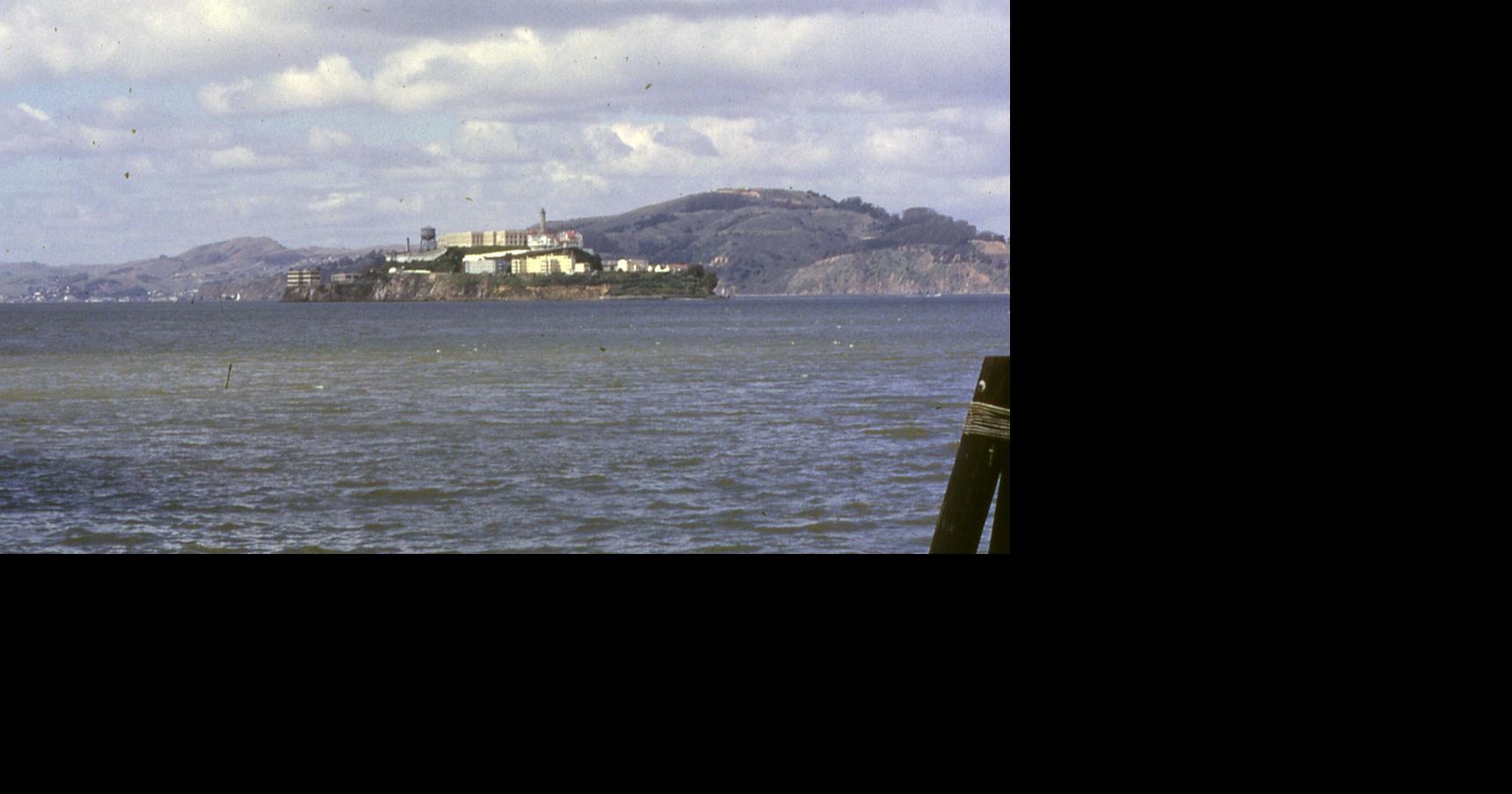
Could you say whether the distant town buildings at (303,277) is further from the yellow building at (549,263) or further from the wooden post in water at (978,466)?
the wooden post in water at (978,466)

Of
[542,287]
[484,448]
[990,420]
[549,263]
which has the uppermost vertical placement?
[549,263]

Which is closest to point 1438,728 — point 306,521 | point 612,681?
point 612,681

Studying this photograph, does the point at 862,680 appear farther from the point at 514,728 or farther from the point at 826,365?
the point at 826,365

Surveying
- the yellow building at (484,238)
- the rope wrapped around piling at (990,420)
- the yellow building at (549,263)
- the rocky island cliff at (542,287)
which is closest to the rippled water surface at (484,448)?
the rope wrapped around piling at (990,420)

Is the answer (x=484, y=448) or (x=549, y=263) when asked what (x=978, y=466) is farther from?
(x=549, y=263)

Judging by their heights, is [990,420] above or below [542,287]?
above

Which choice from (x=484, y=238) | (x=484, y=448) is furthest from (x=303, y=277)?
(x=484, y=448)
